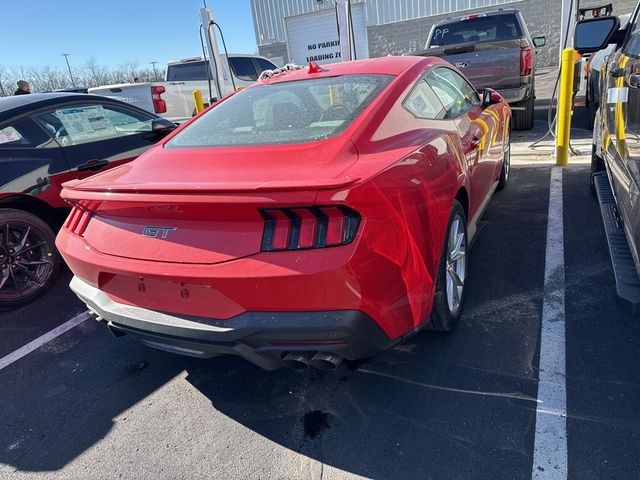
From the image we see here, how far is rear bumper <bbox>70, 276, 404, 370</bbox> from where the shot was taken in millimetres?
1898

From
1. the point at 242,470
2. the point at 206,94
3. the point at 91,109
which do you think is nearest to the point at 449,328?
the point at 242,470

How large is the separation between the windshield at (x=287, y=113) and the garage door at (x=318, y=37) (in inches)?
792

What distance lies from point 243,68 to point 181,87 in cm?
180

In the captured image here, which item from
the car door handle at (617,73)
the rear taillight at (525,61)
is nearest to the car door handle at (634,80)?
the car door handle at (617,73)

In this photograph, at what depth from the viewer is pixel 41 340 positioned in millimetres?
3354

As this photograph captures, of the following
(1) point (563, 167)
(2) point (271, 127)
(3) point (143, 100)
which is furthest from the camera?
(3) point (143, 100)

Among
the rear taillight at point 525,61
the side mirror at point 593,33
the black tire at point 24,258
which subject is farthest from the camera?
the rear taillight at point 525,61

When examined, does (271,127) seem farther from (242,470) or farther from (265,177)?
(242,470)

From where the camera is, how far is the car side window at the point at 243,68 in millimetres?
10637

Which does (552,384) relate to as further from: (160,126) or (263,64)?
(263,64)

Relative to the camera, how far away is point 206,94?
10562 millimetres

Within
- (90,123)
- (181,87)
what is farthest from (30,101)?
(181,87)

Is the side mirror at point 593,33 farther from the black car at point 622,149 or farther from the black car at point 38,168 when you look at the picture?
the black car at point 38,168

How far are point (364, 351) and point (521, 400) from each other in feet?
2.86
